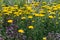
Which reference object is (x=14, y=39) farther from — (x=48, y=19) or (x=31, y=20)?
(x=48, y=19)

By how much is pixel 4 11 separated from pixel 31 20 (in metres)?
0.49

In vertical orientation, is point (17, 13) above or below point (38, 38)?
above

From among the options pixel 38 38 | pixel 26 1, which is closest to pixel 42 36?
pixel 38 38

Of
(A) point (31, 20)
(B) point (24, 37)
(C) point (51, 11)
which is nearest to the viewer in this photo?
(B) point (24, 37)

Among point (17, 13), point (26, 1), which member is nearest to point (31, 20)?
point (17, 13)

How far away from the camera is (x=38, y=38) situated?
3.81 metres

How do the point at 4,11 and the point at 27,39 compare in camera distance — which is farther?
the point at 4,11

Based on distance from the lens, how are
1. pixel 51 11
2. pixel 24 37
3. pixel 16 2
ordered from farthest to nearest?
pixel 16 2 → pixel 51 11 → pixel 24 37

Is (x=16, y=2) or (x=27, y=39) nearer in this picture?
(x=27, y=39)

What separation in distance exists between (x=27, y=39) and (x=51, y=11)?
79 cm

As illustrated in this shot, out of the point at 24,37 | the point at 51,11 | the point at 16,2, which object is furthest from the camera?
the point at 16,2

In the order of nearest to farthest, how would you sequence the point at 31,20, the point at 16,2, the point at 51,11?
the point at 31,20 < the point at 51,11 < the point at 16,2

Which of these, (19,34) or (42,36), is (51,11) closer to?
(42,36)

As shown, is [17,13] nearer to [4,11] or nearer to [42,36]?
[4,11]
